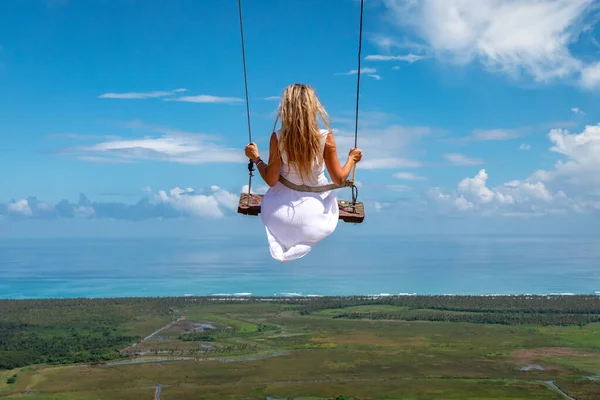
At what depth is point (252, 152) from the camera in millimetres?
4379

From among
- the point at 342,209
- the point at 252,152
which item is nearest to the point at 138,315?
the point at 342,209

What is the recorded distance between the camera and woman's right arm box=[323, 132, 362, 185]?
4051mm

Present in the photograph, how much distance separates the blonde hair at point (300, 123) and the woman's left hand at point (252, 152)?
0.35m

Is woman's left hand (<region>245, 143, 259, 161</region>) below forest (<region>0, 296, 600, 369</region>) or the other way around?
the other way around

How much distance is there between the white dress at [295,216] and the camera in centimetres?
427

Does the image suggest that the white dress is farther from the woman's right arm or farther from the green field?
the green field

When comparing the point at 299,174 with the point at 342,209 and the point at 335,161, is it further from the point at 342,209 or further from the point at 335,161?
the point at 342,209

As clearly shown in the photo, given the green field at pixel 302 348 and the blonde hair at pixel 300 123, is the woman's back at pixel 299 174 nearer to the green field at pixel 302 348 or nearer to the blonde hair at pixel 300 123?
the blonde hair at pixel 300 123

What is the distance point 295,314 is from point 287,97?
58239 millimetres

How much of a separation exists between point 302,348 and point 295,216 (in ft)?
136

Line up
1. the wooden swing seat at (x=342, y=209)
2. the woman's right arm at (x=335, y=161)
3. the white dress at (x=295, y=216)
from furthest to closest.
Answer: the wooden swing seat at (x=342, y=209) → the white dress at (x=295, y=216) → the woman's right arm at (x=335, y=161)

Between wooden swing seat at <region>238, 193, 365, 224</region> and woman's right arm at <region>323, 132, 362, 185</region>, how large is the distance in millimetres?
527

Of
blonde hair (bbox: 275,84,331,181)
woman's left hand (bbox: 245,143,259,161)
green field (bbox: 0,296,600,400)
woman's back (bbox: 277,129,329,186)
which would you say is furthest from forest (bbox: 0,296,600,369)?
blonde hair (bbox: 275,84,331,181)

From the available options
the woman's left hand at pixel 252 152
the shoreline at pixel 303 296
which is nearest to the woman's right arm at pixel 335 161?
the woman's left hand at pixel 252 152
